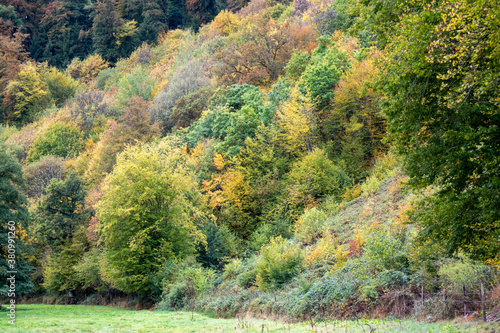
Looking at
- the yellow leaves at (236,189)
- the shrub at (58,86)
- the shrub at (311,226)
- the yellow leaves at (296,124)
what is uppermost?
the shrub at (58,86)

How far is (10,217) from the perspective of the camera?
21.9 meters

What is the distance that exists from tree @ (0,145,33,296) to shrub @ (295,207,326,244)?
1513 centimetres

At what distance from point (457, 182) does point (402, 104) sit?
7.59 feet

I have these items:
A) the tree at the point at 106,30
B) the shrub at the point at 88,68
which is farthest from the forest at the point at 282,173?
the tree at the point at 106,30

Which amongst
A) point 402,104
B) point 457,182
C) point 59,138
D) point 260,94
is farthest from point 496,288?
point 59,138

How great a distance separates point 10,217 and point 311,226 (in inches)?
634

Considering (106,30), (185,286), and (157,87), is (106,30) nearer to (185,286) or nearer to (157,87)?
(157,87)

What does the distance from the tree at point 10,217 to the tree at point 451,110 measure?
65.0ft

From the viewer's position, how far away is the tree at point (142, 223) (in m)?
24.5

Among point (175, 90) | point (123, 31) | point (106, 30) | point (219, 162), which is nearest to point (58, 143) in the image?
point (175, 90)

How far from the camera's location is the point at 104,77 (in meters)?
73.1

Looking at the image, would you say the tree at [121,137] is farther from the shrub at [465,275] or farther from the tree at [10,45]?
the shrub at [465,275]

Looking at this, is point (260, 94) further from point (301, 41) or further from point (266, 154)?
point (301, 41)

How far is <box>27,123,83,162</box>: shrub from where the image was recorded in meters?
51.8
